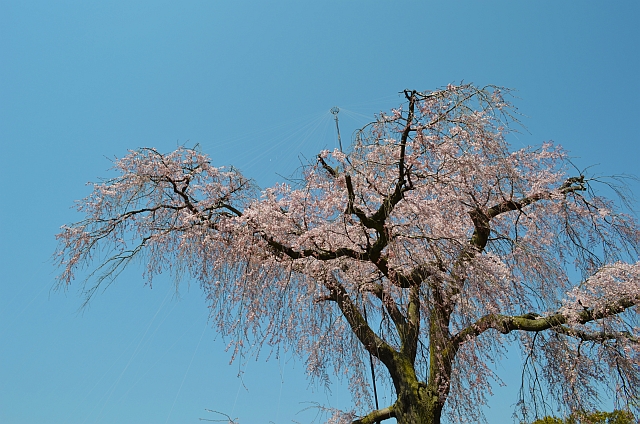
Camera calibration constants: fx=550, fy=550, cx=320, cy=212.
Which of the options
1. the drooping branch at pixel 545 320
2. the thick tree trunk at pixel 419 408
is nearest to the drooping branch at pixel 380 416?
the thick tree trunk at pixel 419 408

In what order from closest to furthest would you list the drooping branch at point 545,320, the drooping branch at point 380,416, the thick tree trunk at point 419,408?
the drooping branch at point 545,320, the thick tree trunk at point 419,408, the drooping branch at point 380,416

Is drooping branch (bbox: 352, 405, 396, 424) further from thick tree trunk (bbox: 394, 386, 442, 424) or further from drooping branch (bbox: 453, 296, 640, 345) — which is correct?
drooping branch (bbox: 453, 296, 640, 345)

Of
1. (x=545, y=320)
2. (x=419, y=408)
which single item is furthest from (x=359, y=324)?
(x=545, y=320)

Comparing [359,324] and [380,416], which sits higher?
[359,324]

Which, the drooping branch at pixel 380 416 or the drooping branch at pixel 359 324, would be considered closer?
the drooping branch at pixel 359 324

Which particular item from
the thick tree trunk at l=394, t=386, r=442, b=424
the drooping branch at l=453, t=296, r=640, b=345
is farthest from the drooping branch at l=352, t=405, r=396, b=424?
the drooping branch at l=453, t=296, r=640, b=345

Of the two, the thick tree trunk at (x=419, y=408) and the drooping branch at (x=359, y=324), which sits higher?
the drooping branch at (x=359, y=324)

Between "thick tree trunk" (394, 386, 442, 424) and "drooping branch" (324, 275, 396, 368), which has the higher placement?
"drooping branch" (324, 275, 396, 368)

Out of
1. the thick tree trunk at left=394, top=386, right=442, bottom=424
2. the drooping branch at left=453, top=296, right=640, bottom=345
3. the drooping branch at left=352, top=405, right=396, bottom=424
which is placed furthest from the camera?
the drooping branch at left=352, top=405, right=396, bottom=424

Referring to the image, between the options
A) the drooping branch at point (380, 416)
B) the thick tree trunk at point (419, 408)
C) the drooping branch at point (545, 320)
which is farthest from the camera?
the drooping branch at point (380, 416)

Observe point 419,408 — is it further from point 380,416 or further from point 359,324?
point 359,324

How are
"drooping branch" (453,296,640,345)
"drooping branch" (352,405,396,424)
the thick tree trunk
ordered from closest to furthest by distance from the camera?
"drooping branch" (453,296,640,345) < the thick tree trunk < "drooping branch" (352,405,396,424)

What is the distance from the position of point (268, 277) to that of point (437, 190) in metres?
1.85

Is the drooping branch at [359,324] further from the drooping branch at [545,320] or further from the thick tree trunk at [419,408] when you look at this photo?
the drooping branch at [545,320]
